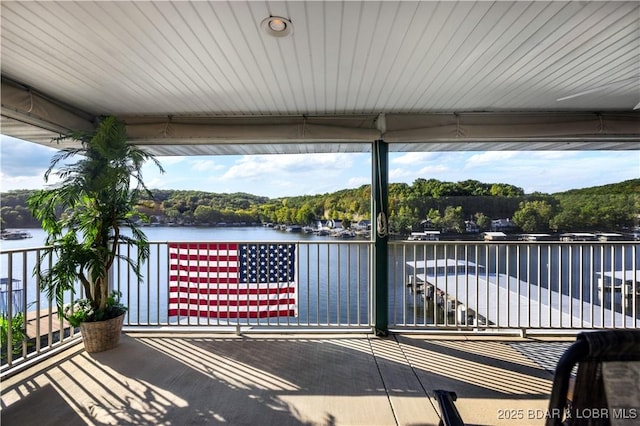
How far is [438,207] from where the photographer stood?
12.1 feet

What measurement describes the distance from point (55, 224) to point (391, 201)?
11.3 feet

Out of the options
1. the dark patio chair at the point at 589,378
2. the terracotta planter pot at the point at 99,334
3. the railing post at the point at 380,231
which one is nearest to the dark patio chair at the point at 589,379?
the dark patio chair at the point at 589,378

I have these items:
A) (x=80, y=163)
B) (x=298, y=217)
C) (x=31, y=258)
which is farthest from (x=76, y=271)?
(x=298, y=217)

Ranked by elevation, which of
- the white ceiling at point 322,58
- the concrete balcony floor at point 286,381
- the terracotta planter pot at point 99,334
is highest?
the white ceiling at point 322,58

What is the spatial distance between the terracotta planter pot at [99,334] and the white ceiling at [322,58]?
200 cm

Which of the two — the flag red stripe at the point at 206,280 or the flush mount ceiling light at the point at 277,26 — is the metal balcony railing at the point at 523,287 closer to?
the flag red stripe at the point at 206,280

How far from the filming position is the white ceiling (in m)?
1.74

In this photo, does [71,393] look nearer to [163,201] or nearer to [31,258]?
[31,258]

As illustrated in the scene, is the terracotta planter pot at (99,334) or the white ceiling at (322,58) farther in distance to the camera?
the terracotta planter pot at (99,334)

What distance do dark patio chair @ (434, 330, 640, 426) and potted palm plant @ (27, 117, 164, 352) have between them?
3.36 meters

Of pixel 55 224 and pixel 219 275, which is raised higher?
pixel 55 224

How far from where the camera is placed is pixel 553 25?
6.15 ft

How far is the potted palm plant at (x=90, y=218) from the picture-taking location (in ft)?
8.86

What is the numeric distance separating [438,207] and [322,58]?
2346 mm
